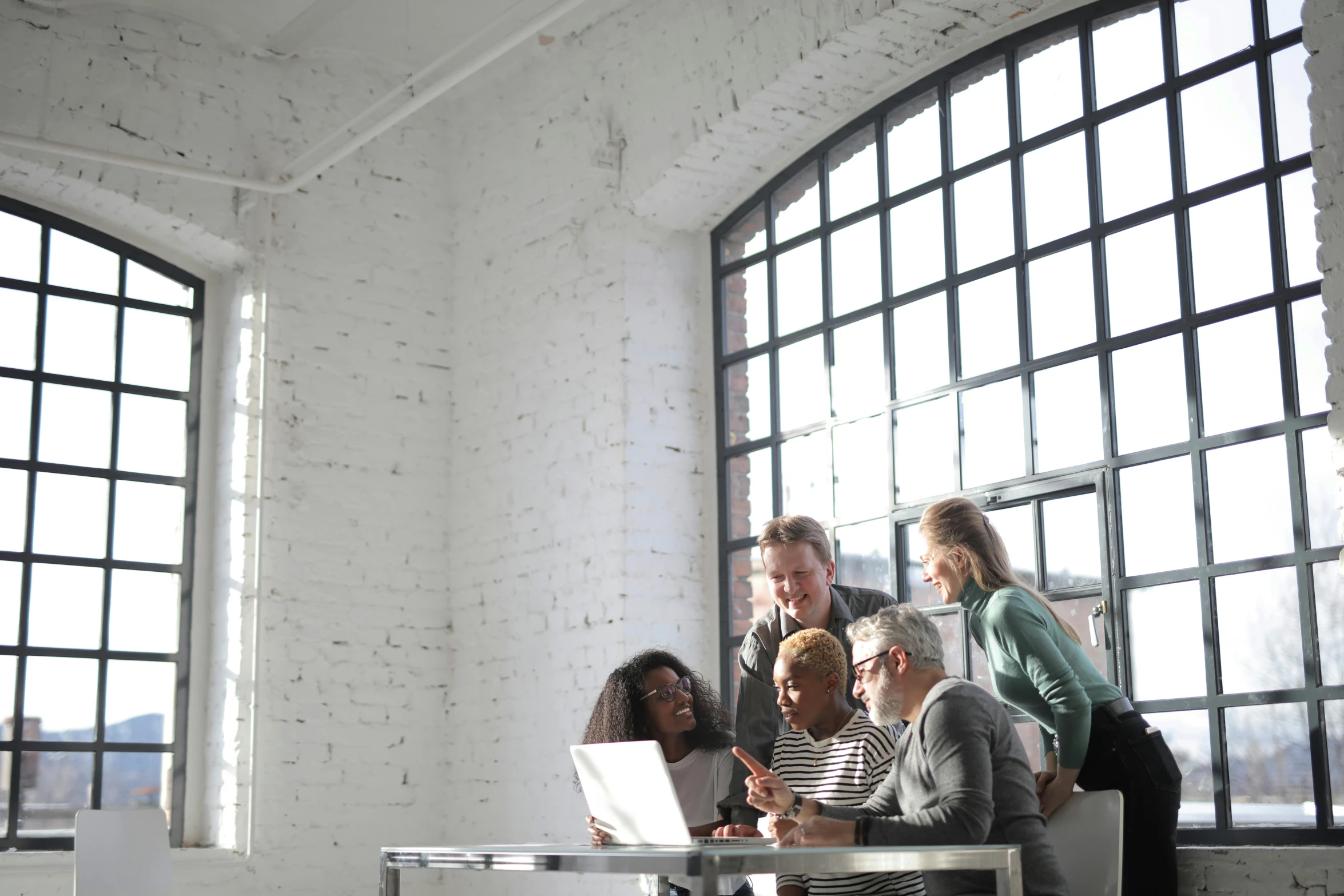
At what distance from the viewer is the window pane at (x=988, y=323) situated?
4.33m

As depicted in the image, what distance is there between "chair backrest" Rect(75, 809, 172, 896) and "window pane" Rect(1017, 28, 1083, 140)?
359 cm

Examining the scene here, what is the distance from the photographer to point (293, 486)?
18.6 ft

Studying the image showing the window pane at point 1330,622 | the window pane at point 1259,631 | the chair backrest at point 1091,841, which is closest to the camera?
the chair backrest at point 1091,841

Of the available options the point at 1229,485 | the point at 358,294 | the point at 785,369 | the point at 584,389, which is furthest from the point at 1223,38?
the point at 358,294

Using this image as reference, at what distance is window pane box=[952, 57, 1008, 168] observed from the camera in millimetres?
4484

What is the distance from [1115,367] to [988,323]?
518mm

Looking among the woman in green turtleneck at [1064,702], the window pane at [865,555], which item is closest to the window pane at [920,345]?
the window pane at [865,555]

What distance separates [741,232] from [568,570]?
1.51 m

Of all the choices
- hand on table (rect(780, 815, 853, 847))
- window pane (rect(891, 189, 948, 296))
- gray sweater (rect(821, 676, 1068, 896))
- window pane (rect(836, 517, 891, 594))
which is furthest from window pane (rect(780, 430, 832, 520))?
hand on table (rect(780, 815, 853, 847))

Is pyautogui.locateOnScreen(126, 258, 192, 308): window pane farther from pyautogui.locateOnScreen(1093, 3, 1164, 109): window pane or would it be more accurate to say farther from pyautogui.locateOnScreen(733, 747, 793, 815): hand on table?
pyautogui.locateOnScreen(733, 747, 793, 815): hand on table

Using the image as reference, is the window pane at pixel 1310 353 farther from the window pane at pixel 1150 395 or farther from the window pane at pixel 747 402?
the window pane at pixel 747 402

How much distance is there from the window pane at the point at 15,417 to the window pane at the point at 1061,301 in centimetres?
381

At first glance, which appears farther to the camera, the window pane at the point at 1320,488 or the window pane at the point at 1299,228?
the window pane at the point at 1299,228

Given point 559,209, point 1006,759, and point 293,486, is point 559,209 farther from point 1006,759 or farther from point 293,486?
point 1006,759
